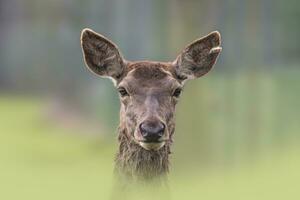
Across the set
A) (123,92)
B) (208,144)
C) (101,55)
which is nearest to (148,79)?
(123,92)

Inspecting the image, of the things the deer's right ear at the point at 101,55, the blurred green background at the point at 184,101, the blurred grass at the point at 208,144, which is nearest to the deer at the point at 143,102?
the deer's right ear at the point at 101,55

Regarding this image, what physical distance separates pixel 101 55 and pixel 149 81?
376mm

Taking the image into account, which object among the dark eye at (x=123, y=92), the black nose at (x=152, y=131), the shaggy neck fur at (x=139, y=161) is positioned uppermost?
the dark eye at (x=123, y=92)

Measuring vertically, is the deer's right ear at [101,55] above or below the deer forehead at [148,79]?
above

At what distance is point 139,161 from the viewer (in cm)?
539

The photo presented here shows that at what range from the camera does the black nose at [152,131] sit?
16.5 feet

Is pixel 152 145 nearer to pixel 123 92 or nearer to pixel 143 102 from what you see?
pixel 143 102

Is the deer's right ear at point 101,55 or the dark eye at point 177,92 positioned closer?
the dark eye at point 177,92

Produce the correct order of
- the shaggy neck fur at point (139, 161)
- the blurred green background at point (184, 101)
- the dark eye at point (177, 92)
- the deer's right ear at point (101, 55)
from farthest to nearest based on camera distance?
1. the blurred green background at point (184, 101)
2. the deer's right ear at point (101, 55)
3. the dark eye at point (177, 92)
4. the shaggy neck fur at point (139, 161)

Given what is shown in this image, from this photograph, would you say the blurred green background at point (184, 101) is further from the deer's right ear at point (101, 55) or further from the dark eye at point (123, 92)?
the dark eye at point (123, 92)

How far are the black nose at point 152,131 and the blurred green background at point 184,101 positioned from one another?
3298mm

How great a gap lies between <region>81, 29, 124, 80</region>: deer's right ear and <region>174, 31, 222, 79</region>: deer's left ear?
1.04 ft
